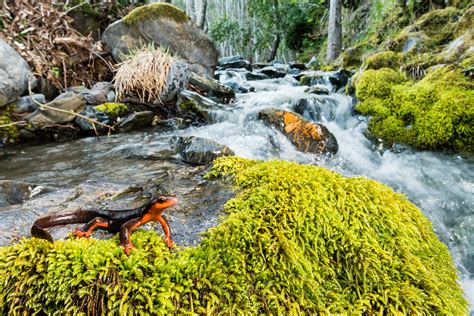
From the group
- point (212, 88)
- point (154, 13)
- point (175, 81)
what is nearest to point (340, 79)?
point (212, 88)

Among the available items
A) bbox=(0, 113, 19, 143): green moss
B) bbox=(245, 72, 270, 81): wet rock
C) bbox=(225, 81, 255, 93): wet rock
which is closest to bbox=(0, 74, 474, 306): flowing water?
bbox=(0, 113, 19, 143): green moss

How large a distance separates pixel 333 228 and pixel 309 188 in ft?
1.00

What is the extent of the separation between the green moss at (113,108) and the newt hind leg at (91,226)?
5655mm

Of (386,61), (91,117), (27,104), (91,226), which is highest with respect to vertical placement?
(386,61)

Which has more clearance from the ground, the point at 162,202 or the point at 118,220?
the point at 162,202

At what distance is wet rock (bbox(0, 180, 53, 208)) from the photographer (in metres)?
2.44

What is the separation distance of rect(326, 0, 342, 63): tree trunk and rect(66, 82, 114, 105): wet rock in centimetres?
1154

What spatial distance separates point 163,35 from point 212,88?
2.96 meters

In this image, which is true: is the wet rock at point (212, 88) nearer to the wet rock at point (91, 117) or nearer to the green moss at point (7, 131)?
the wet rock at point (91, 117)

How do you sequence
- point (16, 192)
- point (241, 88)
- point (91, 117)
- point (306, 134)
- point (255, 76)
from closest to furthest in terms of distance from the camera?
point (16, 192) < point (306, 134) < point (91, 117) < point (241, 88) < point (255, 76)

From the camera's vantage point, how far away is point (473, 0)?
25.6 ft

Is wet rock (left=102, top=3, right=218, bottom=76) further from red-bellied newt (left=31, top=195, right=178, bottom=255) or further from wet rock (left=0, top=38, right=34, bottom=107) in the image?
red-bellied newt (left=31, top=195, right=178, bottom=255)

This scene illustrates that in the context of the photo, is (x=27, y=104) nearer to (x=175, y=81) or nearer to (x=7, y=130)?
(x=7, y=130)

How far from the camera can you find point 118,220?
66.3 inches
